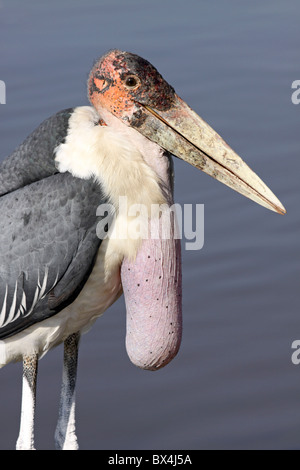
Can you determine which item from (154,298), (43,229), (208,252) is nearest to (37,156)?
(43,229)

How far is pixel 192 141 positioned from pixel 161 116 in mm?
109

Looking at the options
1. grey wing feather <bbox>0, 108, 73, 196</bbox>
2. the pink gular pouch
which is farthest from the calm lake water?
grey wing feather <bbox>0, 108, 73, 196</bbox>

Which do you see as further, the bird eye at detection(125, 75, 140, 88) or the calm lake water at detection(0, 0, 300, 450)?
the calm lake water at detection(0, 0, 300, 450)

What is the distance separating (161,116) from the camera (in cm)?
337

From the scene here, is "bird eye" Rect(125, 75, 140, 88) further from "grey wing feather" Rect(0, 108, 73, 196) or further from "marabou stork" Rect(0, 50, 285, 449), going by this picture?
"grey wing feather" Rect(0, 108, 73, 196)

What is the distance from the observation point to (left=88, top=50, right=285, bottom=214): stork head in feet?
11.0

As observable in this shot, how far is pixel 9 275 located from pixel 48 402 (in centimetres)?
115

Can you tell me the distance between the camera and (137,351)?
3.49 metres

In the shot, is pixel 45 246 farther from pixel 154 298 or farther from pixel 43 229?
pixel 154 298

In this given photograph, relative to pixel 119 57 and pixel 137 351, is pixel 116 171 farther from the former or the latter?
pixel 137 351

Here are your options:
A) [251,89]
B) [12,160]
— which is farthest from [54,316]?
[251,89]

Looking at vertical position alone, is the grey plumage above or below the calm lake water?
below

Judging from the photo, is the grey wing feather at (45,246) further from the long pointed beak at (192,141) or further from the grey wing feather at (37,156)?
the long pointed beak at (192,141)

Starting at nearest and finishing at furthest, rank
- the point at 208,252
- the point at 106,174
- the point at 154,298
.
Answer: the point at 106,174 < the point at 154,298 < the point at 208,252
